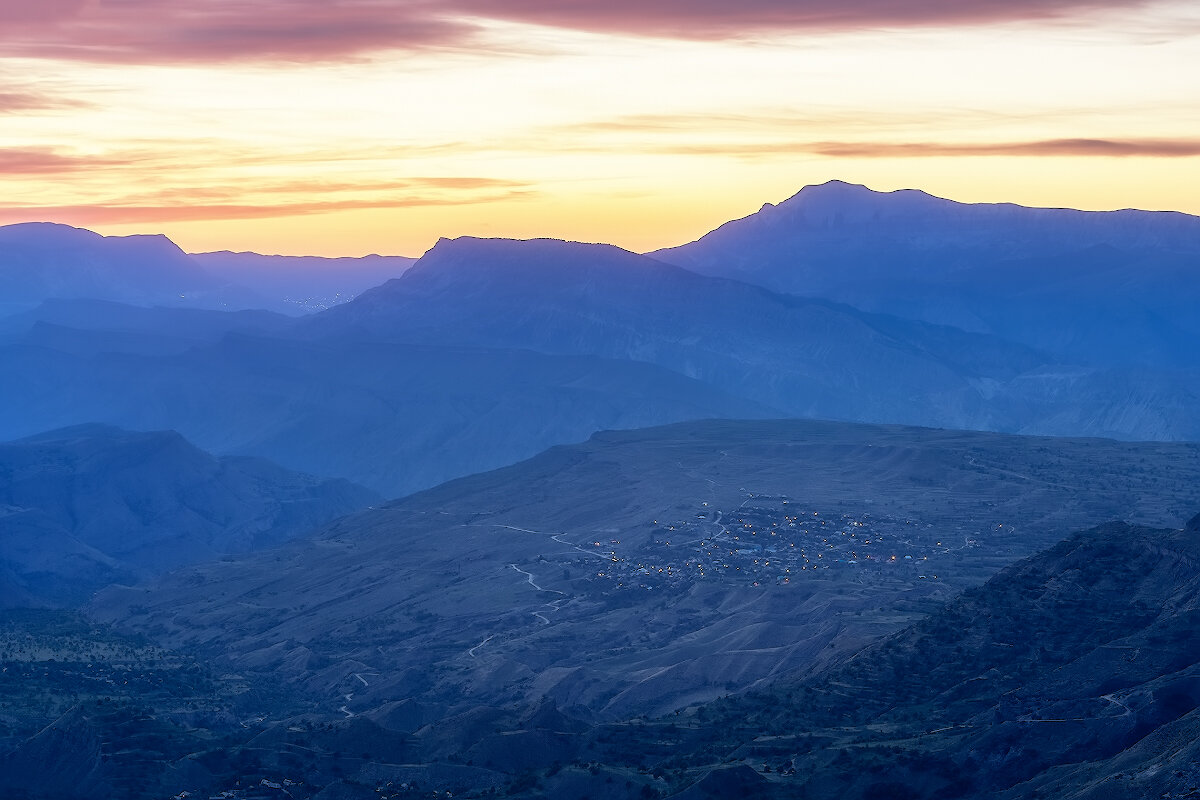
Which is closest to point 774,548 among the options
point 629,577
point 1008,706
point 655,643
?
point 629,577

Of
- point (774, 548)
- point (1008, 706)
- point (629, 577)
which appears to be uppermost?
point (1008, 706)

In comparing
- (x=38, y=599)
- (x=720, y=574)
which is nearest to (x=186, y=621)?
(x=38, y=599)

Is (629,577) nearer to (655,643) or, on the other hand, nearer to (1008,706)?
(655,643)

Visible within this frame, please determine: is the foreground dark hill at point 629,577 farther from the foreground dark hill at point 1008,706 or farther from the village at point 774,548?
the foreground dark hill at point 1008,706

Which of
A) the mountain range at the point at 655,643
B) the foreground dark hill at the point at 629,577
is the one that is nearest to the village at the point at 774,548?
the foreground dark hill at the point at 629,577

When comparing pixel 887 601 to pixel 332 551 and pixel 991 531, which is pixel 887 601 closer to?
pixel 991 531
